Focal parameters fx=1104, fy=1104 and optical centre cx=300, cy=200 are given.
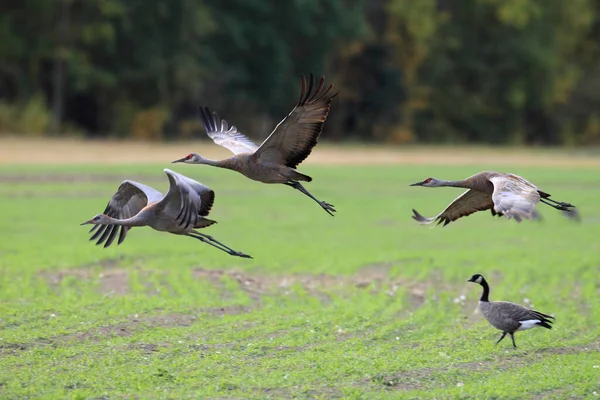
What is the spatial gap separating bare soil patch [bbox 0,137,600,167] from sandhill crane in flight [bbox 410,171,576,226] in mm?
26026

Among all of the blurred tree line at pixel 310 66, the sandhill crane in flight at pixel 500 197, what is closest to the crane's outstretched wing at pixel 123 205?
the sandhill crane in flight at pixel 500 197

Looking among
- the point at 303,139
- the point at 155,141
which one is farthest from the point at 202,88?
the point at 303,139

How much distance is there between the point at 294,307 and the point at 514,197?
436 centimetres

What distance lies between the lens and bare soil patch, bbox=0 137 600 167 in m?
37.9

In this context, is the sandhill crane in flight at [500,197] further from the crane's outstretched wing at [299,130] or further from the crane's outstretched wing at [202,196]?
the crane's outstretched wing at [202,196]

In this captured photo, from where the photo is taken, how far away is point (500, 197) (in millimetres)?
9500

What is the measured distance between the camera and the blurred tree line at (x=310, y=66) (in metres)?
47.3

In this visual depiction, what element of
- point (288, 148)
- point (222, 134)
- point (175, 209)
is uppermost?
point (222, 134)

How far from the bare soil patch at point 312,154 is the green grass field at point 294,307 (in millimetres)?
12535

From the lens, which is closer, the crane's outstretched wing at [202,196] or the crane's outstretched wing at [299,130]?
the crane's outstretched wing at [202,196]

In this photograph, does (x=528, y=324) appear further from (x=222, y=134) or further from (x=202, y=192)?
(x=222, y=134)

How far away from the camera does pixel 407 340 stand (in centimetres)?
1123

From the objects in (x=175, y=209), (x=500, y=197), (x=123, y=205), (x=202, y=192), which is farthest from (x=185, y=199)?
(x=500, y=197)

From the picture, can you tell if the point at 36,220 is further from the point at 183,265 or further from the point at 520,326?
the point at 520,326
